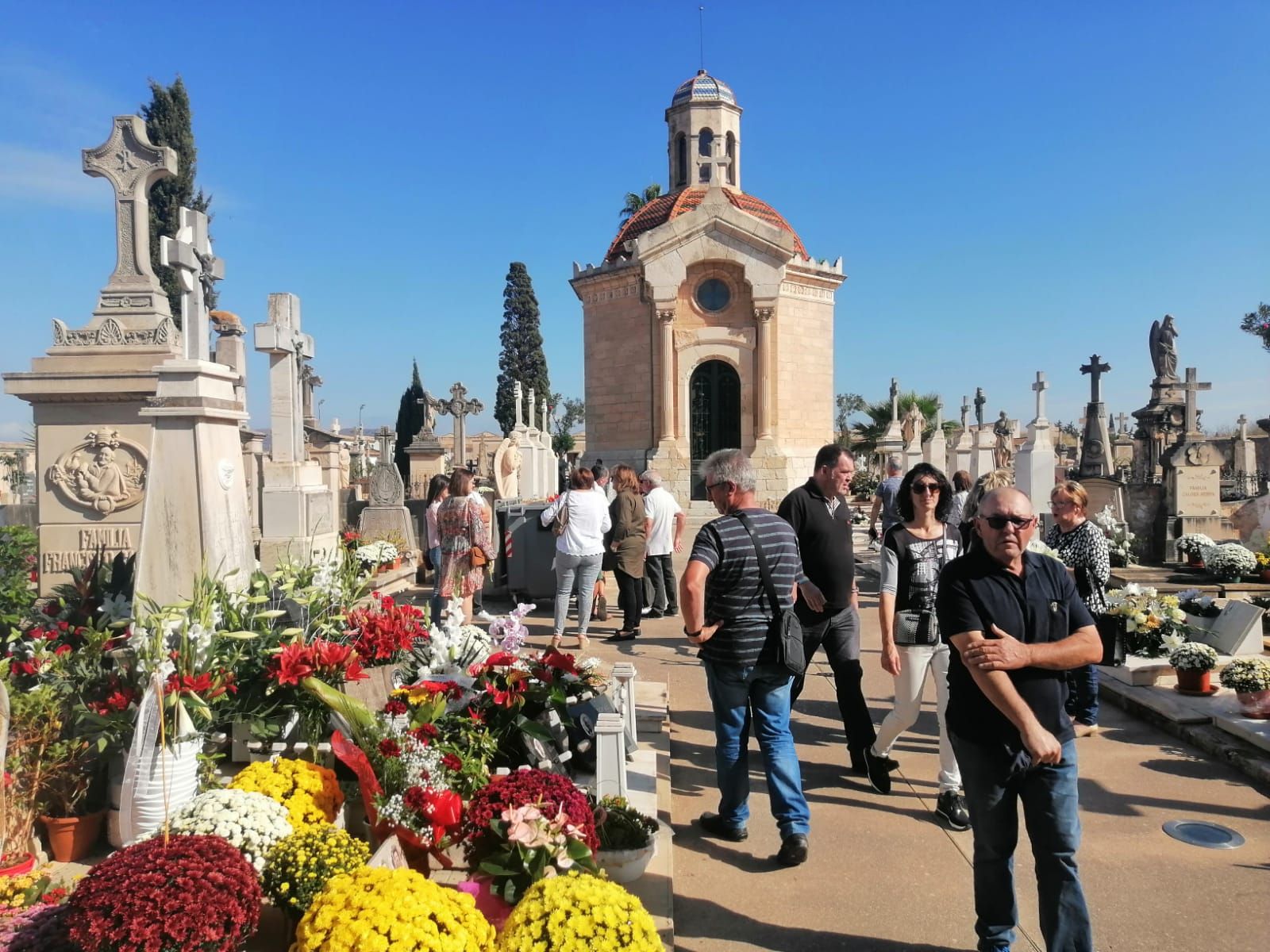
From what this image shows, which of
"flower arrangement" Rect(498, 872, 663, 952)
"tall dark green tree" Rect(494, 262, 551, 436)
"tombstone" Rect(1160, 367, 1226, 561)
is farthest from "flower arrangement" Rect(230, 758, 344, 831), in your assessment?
"tall dark green tree" Rect(494, 262, 551, 436)

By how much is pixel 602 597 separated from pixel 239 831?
6.60 metres

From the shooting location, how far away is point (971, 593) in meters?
2.90

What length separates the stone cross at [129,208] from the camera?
774cm

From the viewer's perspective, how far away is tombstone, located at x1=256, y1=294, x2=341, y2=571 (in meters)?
10.0

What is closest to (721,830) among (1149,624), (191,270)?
(1149,624)

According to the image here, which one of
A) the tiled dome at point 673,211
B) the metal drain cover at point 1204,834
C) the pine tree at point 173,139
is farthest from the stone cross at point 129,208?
the pine tree at point 173,139

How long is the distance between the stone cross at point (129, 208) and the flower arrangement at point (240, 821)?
20.3 feet

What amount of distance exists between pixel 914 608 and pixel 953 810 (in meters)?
1.07

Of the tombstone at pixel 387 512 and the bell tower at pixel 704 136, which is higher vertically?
the bell tower at pixel 704 136

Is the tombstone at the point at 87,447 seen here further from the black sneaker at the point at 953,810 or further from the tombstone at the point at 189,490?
the black sneaker at the point at 953,810

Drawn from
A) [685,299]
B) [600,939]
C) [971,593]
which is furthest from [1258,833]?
[685,299]

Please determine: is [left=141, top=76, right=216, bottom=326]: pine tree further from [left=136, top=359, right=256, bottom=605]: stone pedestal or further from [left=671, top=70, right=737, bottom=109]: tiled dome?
[left=136, top=359, right=256, bottom=605]: stone pedestal

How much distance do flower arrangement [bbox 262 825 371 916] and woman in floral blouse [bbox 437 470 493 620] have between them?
176 inches

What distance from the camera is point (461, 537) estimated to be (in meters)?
7.43
